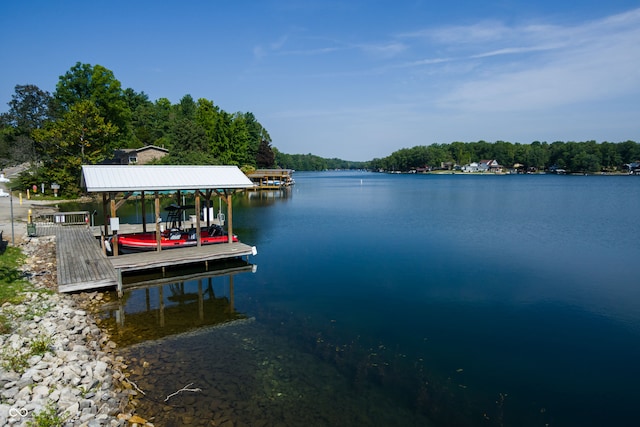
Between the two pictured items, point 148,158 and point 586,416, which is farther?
point 148,158

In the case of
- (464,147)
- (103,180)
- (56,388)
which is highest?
(464,147)

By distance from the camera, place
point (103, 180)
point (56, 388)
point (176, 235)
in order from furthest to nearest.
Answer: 1. point (176, 235)
2. point (103, 180)
3. point (56, 388)

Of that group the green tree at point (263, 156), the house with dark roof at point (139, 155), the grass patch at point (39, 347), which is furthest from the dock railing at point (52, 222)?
the green tree at point (263, 156)

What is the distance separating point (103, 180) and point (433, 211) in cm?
3007

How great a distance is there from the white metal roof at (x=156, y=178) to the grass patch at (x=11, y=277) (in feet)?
11.9

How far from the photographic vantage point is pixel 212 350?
10.1 meters

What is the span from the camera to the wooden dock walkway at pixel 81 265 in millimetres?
13023

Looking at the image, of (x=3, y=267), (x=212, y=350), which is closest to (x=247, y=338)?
(x=212, y=350)

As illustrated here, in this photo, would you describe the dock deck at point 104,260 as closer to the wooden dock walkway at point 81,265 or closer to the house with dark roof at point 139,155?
the wooden dock walkway at point 81,265

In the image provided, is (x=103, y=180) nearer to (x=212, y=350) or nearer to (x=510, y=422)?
(x=212, y=350)

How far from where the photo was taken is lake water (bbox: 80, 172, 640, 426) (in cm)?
791

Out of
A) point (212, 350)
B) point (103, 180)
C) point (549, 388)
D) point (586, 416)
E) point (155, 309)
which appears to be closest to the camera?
point (586, 416)

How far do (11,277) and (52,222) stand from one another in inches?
584

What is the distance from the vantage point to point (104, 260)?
15.8m
